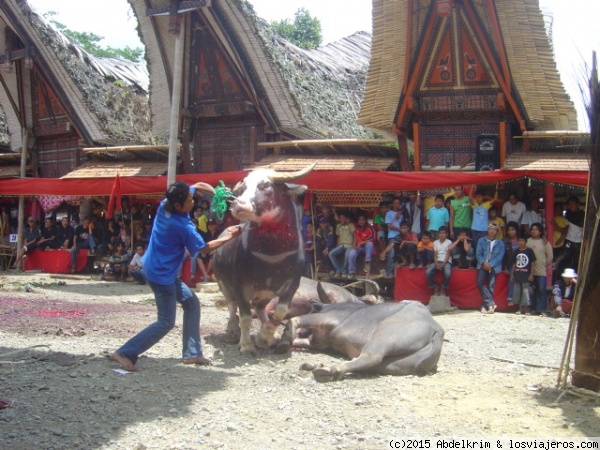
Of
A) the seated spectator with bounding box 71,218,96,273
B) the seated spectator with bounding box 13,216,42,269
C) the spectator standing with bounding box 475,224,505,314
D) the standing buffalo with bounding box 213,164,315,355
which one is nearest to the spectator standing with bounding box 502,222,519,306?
the spectator standing with bounding box 475,224,505,314

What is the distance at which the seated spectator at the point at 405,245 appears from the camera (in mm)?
11859

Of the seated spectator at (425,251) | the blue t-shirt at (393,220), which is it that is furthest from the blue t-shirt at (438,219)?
the blue t-shirt at (393,220)

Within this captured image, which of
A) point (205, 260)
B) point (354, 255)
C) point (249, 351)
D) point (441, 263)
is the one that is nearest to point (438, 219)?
point (441, 263)

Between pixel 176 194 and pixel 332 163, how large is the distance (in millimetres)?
7780

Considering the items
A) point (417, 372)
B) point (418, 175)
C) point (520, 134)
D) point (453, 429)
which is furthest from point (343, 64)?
point (453, 429)

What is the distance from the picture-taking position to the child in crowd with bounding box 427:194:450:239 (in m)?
11.8

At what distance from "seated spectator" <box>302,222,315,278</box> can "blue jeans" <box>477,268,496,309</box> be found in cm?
317

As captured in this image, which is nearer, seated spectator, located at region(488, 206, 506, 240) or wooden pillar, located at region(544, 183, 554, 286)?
wooden pillar, located at region(544, 183, 554, 286)

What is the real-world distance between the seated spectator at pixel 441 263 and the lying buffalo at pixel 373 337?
4.36m

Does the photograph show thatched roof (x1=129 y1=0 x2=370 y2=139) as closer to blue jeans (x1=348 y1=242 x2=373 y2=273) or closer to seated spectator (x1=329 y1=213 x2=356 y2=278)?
seated spectator (x1=329 y1=213 x2=356 y2=278)

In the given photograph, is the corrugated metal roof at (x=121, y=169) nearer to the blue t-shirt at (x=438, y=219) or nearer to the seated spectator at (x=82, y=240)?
the seated spectator at (x=82, y=240)

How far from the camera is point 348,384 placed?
5426 millimetres

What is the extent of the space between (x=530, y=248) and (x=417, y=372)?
562 cm

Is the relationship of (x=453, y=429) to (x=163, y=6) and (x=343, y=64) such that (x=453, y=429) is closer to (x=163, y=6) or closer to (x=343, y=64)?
(x=163, y=6)
